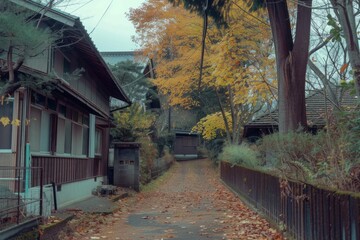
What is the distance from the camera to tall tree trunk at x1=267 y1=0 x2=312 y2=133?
12.1 meters

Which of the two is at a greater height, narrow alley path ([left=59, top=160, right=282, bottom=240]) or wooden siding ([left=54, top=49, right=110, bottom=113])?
wooden siding ([left=54, top=49, right=110, bottom=113])

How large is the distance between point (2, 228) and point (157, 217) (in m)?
6.22

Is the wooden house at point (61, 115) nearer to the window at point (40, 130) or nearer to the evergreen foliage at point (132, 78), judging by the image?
the window at point (40, 130)

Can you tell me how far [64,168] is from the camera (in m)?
13.5

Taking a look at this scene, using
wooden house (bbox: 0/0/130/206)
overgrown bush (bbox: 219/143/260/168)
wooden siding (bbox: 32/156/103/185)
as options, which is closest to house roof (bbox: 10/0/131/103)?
wooden house (bbox: 0/0/130/206)

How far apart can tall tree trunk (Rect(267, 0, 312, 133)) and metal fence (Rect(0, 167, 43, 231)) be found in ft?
22.0

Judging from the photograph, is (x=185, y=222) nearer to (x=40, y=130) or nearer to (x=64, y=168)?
(x=64, y=168)

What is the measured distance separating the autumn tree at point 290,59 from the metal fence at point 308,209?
193 centimetres

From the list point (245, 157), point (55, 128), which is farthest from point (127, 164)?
point (55, 128)

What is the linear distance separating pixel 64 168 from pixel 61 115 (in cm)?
165

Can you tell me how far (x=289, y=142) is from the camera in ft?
30.0

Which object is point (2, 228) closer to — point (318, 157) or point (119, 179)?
point (318, 157)

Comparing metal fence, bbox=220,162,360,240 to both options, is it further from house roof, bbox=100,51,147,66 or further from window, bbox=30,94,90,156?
house roof, bbox=100,51,147,66

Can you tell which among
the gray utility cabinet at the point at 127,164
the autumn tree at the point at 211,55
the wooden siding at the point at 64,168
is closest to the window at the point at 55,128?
the wooden siding at the point at 64,168
